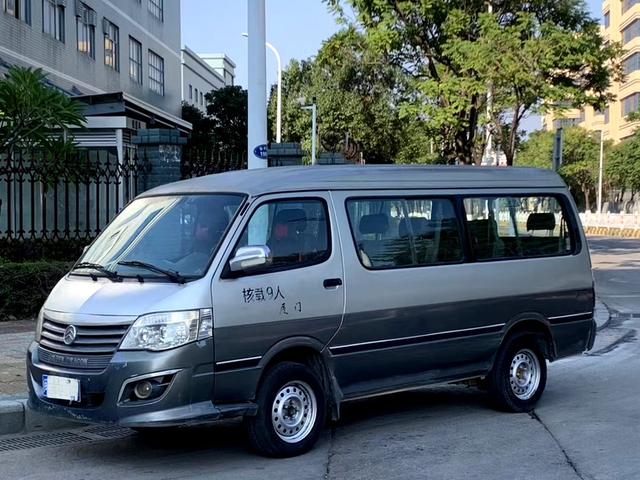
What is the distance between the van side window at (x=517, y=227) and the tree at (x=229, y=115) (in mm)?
34073

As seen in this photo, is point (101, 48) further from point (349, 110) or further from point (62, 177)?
point (62, 177)

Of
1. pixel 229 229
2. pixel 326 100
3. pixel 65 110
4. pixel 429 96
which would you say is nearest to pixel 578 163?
pixel 326 100

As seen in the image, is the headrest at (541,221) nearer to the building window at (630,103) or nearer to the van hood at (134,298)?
the van hood at (134,298)

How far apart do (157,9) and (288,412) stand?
110ft

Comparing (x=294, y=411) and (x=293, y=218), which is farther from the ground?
(x=293, y=218)

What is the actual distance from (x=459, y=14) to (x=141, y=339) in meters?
15.1

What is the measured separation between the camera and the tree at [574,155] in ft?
231

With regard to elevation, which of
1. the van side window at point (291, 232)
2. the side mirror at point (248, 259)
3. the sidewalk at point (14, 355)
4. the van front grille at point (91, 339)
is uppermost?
the van side window at point (291, 232)

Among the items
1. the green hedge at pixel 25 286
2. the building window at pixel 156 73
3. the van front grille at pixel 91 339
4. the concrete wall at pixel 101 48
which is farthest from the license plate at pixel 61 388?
the building window at pixel 156 73

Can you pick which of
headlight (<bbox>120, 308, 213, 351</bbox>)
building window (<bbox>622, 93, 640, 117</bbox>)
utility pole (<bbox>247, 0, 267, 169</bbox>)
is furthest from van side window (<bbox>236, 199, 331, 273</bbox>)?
building window (<bbox>622, 93, 640, 117</bbox>)

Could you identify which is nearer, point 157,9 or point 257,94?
point 257,94

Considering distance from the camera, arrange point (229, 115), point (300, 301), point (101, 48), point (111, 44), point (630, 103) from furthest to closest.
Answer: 1. point (630, 103)
2. point (229, 115)
3. point (111, 44)
4. point (101, 48)
5. point (300, 301)

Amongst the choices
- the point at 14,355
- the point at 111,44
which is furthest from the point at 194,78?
the point at 14,355

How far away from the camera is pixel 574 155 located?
72.9 meters
